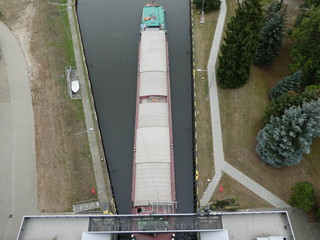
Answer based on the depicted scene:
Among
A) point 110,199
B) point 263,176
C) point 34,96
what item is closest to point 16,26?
point 34,96

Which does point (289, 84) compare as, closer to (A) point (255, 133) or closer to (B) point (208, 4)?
(A) point (255, 133)

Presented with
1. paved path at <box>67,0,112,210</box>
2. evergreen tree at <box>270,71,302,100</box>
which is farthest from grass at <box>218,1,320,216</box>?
paved path at <box>67,0,112,210</box>

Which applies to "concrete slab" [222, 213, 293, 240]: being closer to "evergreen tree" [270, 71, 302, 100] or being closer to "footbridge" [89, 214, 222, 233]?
"footbridge" [89, 214, 222, 233]

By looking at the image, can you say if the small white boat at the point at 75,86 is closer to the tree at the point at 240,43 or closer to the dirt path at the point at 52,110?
the dirt path at the point at 52,110

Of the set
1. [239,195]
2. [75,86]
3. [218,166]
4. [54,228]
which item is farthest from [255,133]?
[54,228]

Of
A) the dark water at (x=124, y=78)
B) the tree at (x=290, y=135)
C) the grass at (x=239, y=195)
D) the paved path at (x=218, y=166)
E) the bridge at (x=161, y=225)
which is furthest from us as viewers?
the dark water at (x=124, y=78)

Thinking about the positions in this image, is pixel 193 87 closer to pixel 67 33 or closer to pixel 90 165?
pixel 90 165

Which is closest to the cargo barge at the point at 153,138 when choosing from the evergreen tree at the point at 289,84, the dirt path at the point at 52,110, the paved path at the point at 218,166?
the paved path at the point at 218,166
